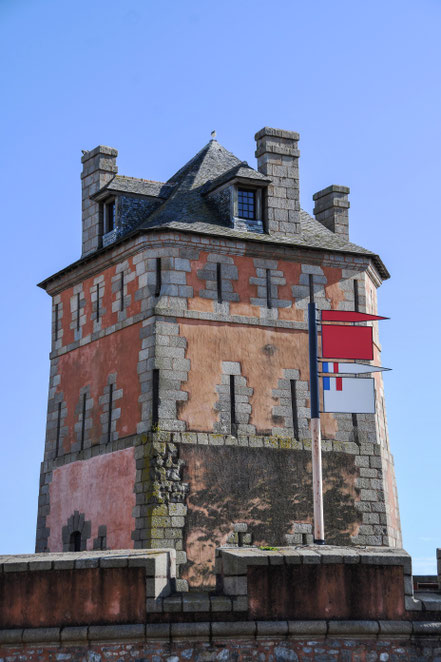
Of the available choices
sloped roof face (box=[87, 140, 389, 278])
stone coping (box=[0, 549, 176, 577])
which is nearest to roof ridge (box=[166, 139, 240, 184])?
sloped roof face (box=[87, 140, 389, 278])

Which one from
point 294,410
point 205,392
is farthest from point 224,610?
point 294,410

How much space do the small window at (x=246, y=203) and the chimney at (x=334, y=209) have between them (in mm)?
2886

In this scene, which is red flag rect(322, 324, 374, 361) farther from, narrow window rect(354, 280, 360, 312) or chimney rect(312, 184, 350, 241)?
chimney rect(312, 184, 350, 241)

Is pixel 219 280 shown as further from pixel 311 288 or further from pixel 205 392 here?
pixel 205 392

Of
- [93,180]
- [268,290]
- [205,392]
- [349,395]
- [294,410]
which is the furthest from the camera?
[93,180]

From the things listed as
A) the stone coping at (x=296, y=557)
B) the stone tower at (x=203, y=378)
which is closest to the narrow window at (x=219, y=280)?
the stone tower at (x=203, y=378)

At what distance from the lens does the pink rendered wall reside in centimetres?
2570

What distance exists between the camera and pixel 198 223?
2781cm

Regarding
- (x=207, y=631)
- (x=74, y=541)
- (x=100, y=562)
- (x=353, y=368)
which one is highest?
(x=353, y=368)

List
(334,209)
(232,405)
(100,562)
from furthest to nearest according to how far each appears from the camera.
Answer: (334,209)
(232,405)
(100,562)

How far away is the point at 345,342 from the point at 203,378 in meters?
4.32

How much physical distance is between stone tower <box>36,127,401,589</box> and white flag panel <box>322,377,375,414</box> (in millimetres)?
4016

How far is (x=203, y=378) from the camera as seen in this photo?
26.4m

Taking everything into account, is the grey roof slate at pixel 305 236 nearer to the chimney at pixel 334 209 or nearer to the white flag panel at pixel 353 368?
the chimney at pixel 334 209
